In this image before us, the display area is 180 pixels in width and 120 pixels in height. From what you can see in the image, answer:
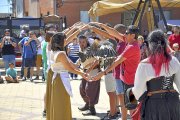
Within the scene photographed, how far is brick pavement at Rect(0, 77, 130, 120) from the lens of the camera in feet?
28.1

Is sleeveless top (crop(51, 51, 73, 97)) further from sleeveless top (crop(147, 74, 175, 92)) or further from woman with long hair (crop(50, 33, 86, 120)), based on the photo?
sleeveless top (crop(147, 74, 175, 92))

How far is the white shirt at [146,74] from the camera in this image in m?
4.60

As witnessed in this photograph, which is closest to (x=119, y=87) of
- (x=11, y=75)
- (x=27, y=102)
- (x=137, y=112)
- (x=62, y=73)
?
(x=62, y=73)

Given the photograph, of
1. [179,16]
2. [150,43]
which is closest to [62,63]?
Result: [150,43]

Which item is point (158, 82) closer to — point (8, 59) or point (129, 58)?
point (129, 58)

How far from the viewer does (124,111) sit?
7430mm

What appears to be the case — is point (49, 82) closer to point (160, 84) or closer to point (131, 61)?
point (131, 61)

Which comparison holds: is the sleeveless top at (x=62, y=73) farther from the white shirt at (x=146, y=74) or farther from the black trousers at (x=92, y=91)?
the white shirt at (x=146, y=74)

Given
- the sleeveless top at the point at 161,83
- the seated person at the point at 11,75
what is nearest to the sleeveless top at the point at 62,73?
the sleeveless top at the point at 161,83

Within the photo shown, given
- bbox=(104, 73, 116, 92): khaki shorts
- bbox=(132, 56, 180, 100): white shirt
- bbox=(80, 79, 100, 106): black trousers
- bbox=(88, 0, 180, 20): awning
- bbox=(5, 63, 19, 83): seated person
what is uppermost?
bbox=(88, 0, 180, 20): awning

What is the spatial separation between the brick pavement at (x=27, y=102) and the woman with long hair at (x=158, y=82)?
3.65 metres

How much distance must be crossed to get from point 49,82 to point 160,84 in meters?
2.85

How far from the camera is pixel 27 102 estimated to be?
400 inches

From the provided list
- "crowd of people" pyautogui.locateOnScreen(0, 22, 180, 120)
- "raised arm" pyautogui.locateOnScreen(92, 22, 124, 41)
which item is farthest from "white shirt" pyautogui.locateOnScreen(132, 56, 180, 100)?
"raised arm" pyautogui.locateOnScreen(92, 22, 124, 41)
